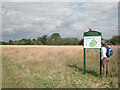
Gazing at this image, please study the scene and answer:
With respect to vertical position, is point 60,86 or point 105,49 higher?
point 105,49

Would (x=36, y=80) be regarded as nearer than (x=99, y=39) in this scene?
Yes

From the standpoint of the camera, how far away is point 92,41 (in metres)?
6.95

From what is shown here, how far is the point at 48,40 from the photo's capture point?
56.5 m

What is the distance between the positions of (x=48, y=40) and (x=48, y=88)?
5184 cm

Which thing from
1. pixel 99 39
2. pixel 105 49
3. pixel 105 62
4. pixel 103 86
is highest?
pixel 99 39

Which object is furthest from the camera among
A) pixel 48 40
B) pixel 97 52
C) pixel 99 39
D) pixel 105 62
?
pixel 48 40

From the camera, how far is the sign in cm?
681

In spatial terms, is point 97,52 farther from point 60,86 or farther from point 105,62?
point 60,86

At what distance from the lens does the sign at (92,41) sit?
6.81 metres

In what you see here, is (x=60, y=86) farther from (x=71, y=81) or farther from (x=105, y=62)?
(x=105, y=62)

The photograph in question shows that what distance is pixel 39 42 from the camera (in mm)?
51344

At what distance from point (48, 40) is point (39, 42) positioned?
6206 millimetres

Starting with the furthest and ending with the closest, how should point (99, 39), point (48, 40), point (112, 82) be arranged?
point (48, 40), point (99, 39), point (112, 82)

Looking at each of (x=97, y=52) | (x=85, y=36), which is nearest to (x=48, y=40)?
(x=97, y=52)
